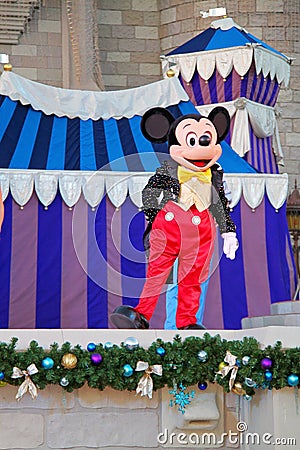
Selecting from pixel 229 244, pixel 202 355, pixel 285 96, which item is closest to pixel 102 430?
pixel 202 355

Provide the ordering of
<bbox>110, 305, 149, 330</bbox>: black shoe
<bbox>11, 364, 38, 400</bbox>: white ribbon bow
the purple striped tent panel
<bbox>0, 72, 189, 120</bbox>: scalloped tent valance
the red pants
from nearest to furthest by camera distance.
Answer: <bbox>11, 364, 38, 400</bbox>: white ribbon bow, <bbox>110, 305, 149, 330</bbox>: black shoe, the red pants, the purple striped tent panel, <bbox>0, 72, 189, 120</bbox>: scalloped tent valance

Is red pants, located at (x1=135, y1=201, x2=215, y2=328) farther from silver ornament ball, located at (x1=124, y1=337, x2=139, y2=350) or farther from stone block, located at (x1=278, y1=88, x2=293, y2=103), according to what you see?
stone block, located at (x1=278, y1=88, x2=293, y2=103)

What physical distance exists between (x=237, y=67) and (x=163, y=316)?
1.96 metres

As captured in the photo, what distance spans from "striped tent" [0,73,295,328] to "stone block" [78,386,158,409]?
5.00ft

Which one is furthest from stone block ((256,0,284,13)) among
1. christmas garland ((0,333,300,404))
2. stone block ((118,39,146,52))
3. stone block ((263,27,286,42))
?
christmas garland ((0,333,300,404))

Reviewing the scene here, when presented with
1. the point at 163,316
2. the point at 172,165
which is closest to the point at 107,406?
the point at 172,165

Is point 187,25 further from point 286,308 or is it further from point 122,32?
point 286,308

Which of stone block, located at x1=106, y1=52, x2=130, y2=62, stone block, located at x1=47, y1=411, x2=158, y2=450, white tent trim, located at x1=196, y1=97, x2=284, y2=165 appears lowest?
stone block, located at x1=47, y1=411, x2=158, y2=450

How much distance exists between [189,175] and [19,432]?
3.75ft

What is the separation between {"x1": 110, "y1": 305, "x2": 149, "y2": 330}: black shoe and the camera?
3.06 meters

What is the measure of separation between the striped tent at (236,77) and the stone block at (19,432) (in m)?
3.51

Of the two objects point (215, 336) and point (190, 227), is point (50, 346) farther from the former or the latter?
point (190, 227)

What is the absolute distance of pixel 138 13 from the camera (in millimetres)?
8172

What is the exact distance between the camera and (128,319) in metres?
3.06
